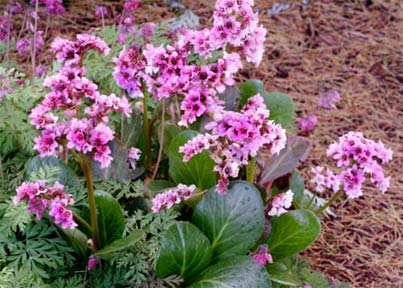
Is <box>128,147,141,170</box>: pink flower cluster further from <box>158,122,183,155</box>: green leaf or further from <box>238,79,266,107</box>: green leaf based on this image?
<box>238,79,266,107</box>: green leaf

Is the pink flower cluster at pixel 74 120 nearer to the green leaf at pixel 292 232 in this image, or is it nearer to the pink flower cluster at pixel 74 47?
the pink flower cluster at pixel 74 47

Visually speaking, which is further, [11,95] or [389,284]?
[389,284]

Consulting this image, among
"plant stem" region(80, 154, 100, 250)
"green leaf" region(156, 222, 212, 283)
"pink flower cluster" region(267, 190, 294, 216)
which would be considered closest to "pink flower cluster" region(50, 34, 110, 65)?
"plant stem" region(80, 154, 100, 250)

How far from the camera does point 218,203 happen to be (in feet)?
6.84

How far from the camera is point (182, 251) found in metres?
2.01

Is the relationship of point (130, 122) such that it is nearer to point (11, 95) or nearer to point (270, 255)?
point (11, 95)

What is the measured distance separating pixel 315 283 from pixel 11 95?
120 centimetres

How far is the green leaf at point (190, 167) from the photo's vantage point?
88.4 inches

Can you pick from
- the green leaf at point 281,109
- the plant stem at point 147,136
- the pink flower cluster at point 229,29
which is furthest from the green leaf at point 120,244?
the green leaf at point 281,109

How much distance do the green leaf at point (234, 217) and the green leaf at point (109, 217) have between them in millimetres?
241

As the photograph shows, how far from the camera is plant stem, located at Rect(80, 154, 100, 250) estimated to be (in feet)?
5.93

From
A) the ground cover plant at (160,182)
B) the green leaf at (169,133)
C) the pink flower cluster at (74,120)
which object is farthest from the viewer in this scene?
the green leaf at (169,133)

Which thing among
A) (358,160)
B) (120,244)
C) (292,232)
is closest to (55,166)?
(120,244)

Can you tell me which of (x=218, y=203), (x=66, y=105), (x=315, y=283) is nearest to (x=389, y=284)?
(x=315, y=283)
